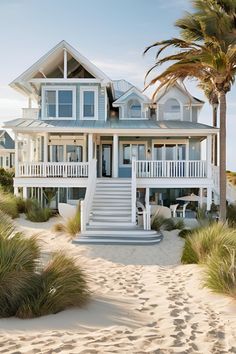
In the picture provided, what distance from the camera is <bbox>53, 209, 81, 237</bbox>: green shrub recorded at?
16.1m

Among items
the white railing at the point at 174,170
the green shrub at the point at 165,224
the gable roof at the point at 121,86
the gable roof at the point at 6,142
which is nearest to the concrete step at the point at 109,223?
the green shrub at the point at 165,224

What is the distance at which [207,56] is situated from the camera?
1588 cm

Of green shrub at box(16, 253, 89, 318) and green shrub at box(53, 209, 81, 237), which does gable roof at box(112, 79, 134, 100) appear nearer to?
green shrub at box(53, 209, 81, 237)

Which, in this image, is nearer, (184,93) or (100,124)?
(100,124)

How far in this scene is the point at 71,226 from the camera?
1627 cm

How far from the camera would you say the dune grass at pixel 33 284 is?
6.59 meters

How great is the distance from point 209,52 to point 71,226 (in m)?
8.88

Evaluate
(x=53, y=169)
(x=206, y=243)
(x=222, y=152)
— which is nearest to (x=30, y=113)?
(x=53, y=169)

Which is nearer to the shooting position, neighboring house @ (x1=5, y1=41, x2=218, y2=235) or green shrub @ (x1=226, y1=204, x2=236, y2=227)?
green shrub @ (x1=226, y1=204, x2=236, y2=227)

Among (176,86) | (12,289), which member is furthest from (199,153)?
(12,289)

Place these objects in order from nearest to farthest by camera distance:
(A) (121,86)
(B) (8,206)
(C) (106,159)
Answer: (B) (8,206), (C) (106,159), (A) (121,86)

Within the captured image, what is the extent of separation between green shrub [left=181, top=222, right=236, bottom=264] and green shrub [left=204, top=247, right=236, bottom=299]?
4.50 feet

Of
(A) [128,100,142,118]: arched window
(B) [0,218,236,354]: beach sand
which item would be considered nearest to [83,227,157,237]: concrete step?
Result: (B) [0,218,236,354]: beach sand

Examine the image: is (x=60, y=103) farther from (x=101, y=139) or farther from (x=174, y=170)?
(x=174, y=170)
